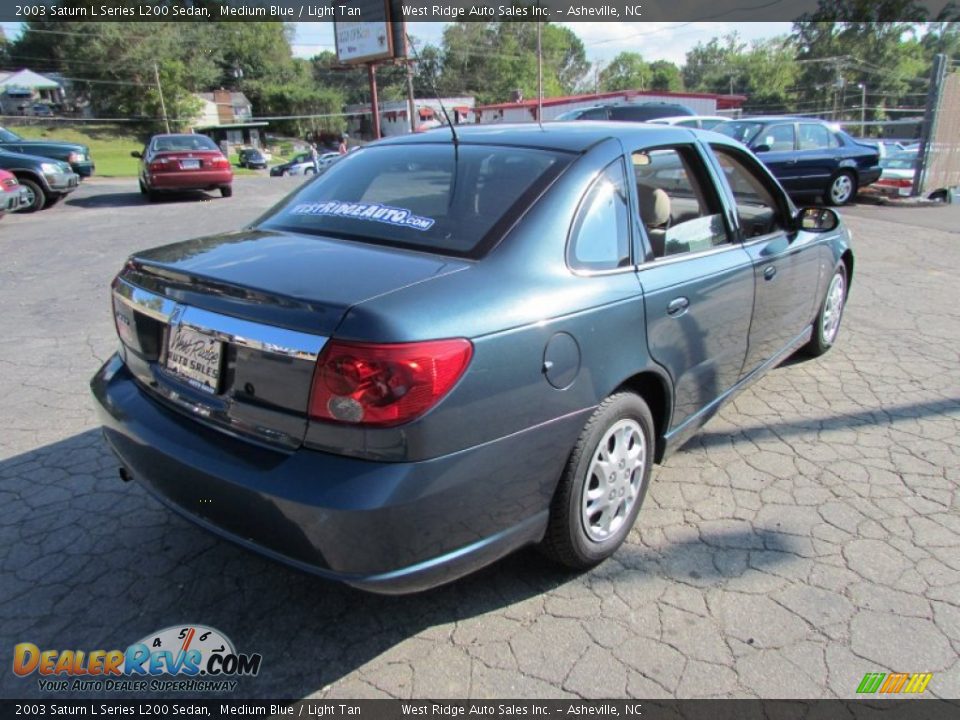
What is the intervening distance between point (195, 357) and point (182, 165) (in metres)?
13.3

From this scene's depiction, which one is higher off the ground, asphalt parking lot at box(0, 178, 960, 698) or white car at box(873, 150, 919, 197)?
white car at box(873, 150, 919, 197)

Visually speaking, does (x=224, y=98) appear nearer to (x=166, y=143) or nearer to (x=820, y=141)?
(x=166, y=143)

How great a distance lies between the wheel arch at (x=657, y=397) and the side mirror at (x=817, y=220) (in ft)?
5.74

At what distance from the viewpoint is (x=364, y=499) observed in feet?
5.83

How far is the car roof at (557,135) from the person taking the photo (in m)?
2.71

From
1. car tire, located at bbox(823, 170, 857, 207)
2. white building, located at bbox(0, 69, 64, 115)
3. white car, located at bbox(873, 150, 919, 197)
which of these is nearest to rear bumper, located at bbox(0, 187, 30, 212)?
car tire, located at bbox(823, 170, 857, 207)

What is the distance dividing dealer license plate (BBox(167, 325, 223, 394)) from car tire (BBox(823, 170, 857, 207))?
1350 centimetres

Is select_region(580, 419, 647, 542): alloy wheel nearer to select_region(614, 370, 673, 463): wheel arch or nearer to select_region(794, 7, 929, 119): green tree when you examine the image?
select_region(614, 370, 673, 463): wheel arch

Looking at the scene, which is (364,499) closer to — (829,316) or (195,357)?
(195,357)

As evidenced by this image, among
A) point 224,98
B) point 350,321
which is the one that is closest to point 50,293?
point 350,321

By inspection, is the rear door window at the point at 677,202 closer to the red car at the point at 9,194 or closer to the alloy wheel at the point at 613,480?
the alloy wheel at the point at 613,480

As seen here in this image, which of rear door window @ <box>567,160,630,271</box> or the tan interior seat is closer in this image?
rear door window @ <box>567,160,630,271</box>

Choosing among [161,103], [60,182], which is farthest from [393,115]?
[60,182]

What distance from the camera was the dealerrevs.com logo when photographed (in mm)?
2096
